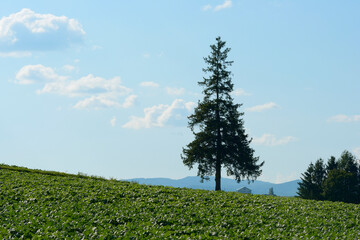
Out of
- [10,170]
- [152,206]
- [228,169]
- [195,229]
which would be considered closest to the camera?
[195,229]

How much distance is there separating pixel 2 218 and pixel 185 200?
30.1ft

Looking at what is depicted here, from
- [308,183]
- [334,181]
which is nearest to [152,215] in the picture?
[334,181]

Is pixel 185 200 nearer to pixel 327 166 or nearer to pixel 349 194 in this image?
pixel 349 194

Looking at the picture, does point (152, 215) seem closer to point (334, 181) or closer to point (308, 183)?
point (334, 181)

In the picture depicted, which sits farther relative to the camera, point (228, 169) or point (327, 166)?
point (327, 166)

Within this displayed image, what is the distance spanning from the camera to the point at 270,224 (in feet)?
63.6

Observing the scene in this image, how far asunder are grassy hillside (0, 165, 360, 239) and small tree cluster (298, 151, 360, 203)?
40522 mm

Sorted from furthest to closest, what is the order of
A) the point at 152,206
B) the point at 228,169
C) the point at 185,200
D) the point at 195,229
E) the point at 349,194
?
the point at 349,194 < the point at 228,169 < the point at 185,200 < the point at 152,206 < the point at 195,229

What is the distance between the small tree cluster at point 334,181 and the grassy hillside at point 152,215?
1595 inches

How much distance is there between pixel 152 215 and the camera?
19578 mm

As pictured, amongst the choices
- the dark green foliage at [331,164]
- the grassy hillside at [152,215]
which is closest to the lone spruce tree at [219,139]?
the grassy hillside at [152,215]

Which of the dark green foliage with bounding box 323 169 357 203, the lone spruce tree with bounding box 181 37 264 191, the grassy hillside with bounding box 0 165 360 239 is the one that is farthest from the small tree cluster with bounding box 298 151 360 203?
the grassy hillside with bounding box 0 165 360 239

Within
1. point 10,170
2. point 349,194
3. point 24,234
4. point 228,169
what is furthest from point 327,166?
point 24,234

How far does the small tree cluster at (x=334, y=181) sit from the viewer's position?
2544 inches
